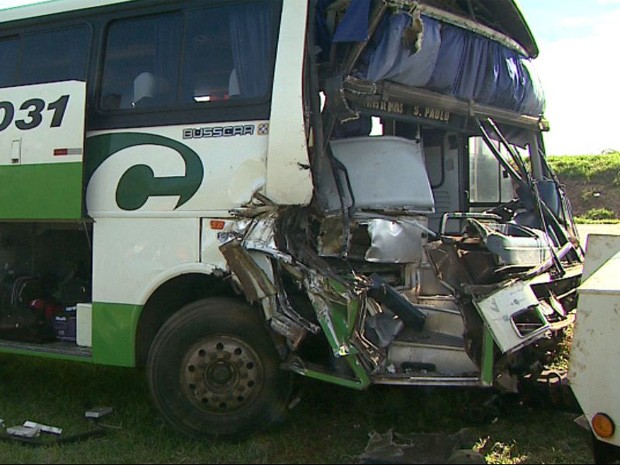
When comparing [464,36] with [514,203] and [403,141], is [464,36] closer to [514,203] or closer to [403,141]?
[403,141]

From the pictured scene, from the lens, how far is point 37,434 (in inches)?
194

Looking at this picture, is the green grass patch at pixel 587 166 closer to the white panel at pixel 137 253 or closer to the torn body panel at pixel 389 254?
the torn body panel at pixel 389 254

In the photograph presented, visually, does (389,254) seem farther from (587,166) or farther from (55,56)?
(587,166)

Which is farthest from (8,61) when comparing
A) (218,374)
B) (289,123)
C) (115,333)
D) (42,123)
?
(218,374)

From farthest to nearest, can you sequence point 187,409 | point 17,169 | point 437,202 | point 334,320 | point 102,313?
point 437,202
point 17,169
point 102,313
point 187,409
point 334,320

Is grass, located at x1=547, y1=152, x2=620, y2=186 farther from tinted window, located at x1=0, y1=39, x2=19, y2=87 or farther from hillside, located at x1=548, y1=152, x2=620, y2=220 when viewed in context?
tinted window, located at x1=0, y1=39, x2=19, y2=87

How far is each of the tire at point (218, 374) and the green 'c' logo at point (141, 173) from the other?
0.87 metres

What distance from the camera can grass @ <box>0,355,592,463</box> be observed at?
179 inches

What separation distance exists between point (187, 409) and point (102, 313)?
3.38ft

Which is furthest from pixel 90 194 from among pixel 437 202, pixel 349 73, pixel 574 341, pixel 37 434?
pixel 574 341

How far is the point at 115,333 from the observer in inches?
201

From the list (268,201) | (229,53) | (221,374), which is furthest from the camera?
(229,53)

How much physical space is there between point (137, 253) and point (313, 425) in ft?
6.08

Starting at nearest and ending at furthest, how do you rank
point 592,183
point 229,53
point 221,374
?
point 221,374 → point 229,53 → point 592,183
